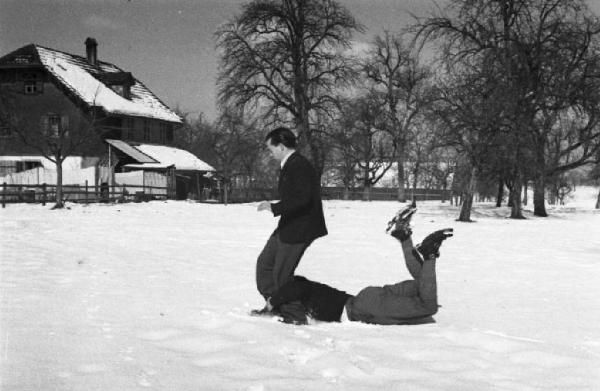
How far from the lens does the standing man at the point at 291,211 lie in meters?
4.66

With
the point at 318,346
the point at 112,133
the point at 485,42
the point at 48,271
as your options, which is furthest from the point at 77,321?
the point at 112,133

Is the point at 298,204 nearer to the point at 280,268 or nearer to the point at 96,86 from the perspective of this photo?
the point at 280,268

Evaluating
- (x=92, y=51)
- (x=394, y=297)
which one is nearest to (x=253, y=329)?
(x=394, y=297)

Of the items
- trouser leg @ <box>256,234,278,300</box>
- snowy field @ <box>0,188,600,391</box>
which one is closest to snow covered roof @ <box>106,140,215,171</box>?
snowy field @ <box>0,188,600,391</box>

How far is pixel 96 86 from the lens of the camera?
34.5m

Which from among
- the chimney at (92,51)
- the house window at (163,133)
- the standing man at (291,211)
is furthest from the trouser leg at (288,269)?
the chimney at (92,51)

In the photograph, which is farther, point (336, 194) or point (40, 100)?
point (336, 194)

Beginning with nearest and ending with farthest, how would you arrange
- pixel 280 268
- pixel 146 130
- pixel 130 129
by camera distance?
1. pixel 280 268
2. pixel 130 129
3. pixel 146 130

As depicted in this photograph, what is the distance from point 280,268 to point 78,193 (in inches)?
957

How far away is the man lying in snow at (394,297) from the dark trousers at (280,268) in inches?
2.0

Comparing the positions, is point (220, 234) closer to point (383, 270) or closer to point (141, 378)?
point (383, 270)

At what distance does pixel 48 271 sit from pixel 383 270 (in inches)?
183

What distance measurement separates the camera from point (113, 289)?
5.98 meters

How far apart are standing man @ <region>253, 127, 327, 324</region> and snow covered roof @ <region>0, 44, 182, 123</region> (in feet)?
93.0
